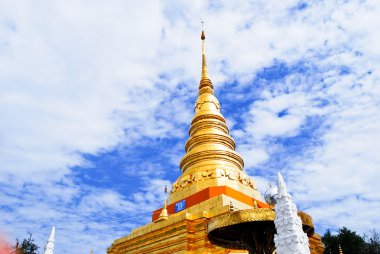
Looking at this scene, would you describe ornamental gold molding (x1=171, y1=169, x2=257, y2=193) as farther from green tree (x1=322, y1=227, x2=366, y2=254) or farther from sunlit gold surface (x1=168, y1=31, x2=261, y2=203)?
green tree (x1=322, y1=227, x2=366, y2=254)

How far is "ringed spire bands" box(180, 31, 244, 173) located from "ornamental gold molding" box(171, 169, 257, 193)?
0.83 meters

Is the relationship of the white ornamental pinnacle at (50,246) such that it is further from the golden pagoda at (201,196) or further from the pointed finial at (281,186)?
the golden pagoda at (201,196)

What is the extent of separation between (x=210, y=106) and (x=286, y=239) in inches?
946

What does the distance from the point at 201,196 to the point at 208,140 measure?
5.99m

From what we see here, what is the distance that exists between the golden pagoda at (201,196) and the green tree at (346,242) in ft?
45.3

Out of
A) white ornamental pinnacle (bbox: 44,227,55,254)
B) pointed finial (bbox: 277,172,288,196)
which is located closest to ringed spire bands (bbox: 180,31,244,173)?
white ornamental pinnacle (bbox: 44,227,55,254)

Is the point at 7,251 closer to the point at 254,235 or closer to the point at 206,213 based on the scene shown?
the point at 254,235

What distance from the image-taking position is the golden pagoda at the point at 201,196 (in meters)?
18.4

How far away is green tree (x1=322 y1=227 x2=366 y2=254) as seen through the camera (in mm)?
33750

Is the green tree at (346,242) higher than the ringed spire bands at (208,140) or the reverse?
the reverse

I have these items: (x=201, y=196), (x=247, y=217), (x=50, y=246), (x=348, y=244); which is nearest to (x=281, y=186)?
(x=247, y=217)

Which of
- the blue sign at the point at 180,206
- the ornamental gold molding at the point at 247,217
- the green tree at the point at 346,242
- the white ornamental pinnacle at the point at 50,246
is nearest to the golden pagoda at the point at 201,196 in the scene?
the blue sign at the point at 180,206

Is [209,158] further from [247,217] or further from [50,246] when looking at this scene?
[50,246]

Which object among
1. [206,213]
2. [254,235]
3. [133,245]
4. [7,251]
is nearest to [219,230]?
[254,235]
